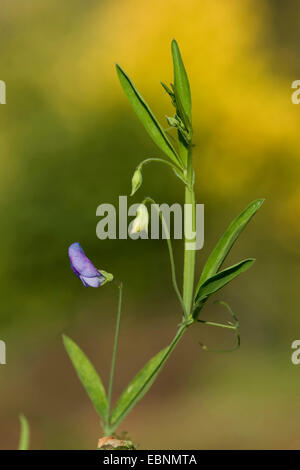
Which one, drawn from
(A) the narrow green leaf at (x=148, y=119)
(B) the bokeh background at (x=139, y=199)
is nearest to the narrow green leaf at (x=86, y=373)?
(A) the narrow green leaf at (x=148, y=119)

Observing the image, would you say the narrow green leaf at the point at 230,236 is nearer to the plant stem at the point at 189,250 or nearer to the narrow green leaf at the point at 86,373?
the plant stem at the point at 189,250

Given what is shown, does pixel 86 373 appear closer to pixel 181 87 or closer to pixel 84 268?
pixel 84 268

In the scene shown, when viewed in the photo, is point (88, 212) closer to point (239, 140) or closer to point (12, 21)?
point (239, 140)

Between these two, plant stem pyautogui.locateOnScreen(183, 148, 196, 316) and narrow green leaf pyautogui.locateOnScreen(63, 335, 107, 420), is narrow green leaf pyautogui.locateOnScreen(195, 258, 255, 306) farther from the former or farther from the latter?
narrow green leaf pyautogui.locateOnScreen(63, 335, 107, 420)

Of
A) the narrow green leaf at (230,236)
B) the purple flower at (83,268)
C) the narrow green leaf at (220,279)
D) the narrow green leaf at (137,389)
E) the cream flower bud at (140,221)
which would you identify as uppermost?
the cream flower bud at (140,221)

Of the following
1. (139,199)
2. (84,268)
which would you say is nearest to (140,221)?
(84,268)

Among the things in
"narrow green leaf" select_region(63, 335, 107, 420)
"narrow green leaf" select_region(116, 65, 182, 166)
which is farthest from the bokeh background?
"narrow green leaf" select_region(116, 65, 182, 166)

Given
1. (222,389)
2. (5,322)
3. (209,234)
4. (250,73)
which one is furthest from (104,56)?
(222,389)
